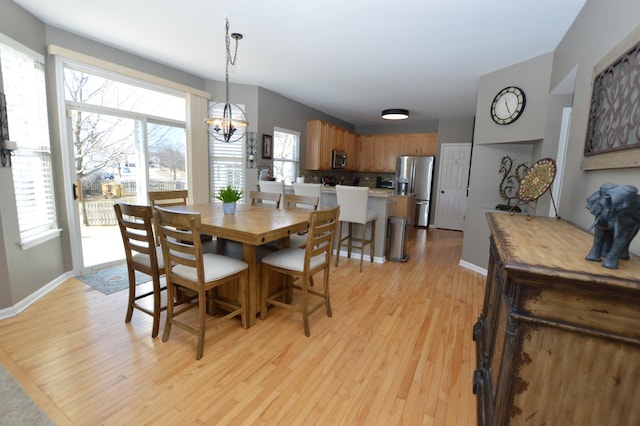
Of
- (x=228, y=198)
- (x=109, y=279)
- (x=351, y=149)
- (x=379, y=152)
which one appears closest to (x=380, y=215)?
(x=228, y=198)

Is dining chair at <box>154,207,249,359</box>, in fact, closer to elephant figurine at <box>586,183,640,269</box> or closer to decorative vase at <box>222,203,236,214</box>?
decorative vase at <box>222,203,236,214</box>

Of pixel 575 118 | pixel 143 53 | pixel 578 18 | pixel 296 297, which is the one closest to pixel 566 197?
pixel 575 118

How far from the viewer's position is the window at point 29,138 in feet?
8.05

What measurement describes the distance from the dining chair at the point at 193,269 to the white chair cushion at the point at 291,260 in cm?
23

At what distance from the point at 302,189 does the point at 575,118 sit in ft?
9.22

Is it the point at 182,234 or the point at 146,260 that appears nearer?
the point at 182,234

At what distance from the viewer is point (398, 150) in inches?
288

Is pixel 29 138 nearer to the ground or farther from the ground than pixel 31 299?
farther from the ground

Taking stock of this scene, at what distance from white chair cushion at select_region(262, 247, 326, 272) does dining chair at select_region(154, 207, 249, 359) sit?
0.74 feet

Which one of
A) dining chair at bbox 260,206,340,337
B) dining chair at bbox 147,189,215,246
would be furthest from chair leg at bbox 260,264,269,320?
dining chair at bbox 147,189,215,246

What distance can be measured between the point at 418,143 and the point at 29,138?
677 cm

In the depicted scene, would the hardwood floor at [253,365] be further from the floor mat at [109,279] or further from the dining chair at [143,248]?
the dining chair at [143,248]

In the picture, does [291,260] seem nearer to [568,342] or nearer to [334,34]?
[568,342]

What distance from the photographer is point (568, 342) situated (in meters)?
0.96
